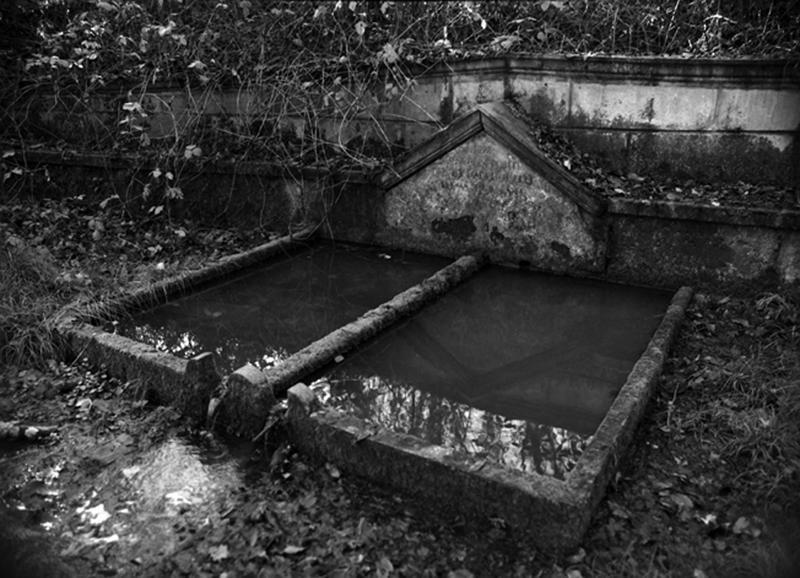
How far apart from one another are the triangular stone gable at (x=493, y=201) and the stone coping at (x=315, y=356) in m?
0.63

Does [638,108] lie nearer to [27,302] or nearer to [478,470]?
[478,470]

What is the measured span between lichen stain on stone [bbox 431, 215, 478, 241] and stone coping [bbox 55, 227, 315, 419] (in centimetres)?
242

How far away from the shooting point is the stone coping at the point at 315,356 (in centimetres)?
373

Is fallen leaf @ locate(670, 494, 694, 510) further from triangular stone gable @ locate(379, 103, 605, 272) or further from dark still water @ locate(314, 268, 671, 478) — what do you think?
triangular stone gable @ locate(379, 103, 605, 272)

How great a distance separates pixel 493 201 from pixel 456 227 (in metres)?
0.48

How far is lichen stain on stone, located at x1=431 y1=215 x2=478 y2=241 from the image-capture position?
253 inches

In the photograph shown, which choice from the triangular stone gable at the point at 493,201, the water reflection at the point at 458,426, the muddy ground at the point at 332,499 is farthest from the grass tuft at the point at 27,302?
the triangular stone gable at the point at 493,201

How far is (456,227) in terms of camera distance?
21.4 feet

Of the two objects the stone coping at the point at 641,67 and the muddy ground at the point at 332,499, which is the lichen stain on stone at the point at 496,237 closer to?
the stone coping at the point at 641,67

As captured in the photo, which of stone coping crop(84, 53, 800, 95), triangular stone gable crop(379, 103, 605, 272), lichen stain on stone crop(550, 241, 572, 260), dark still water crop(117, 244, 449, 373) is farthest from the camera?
lichen stain on stone crop(550, 241, 572, 260)

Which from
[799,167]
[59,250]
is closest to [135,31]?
[59,250]

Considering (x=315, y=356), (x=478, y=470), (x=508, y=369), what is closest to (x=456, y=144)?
(x=508, y=369)

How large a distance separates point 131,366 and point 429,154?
356 cm

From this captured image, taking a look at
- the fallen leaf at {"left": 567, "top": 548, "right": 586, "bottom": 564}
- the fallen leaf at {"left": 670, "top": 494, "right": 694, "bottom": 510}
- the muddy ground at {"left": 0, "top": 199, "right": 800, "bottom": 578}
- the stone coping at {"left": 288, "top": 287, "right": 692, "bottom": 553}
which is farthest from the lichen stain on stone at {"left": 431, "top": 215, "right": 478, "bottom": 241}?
the fallen leaf at {"left": 567, "top": 548, "right": 586, "bottom": 564}
